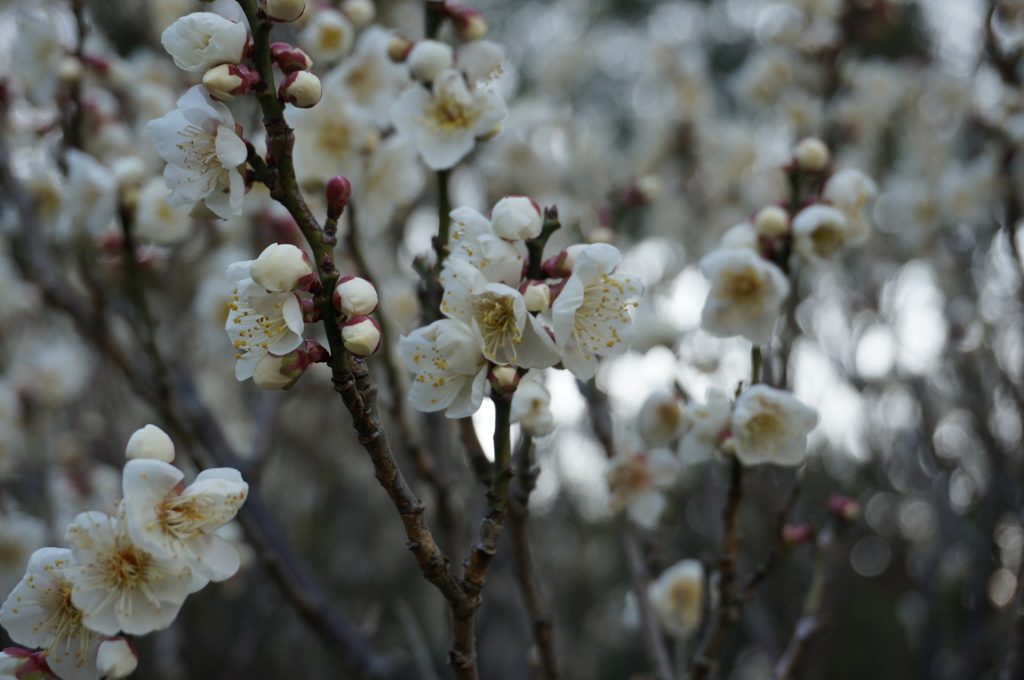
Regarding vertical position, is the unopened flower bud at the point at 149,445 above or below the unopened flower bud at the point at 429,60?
below

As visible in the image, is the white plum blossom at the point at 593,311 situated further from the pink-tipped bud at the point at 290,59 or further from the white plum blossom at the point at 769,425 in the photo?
the pink-tipped bud at the point at 290,59

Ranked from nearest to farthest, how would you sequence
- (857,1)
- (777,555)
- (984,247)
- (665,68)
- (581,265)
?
(581,265)
(777,555)
(857,1)
(984,247)
(665,68)

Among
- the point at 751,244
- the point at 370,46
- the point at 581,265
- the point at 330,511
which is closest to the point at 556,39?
the point at 330,511

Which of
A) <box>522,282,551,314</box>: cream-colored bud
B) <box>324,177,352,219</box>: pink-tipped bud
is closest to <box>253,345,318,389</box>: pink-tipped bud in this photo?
<box>324,177,352,219</box>: pink-tipped bud

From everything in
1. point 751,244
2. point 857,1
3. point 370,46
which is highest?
point 857,1

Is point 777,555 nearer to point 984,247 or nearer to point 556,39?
point 984,247

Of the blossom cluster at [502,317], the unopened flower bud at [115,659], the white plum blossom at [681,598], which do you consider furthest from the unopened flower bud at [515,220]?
the white plum blossom at [681,598]

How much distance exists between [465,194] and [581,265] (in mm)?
3026

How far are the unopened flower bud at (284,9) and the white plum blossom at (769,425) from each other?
997mm

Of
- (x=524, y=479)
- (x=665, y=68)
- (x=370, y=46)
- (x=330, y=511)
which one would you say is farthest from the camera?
(x=330, y=511)

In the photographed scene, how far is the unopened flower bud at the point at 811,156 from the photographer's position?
1728mm

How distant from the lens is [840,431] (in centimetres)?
423

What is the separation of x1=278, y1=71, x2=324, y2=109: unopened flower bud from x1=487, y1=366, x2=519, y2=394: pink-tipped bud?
0.46 meters

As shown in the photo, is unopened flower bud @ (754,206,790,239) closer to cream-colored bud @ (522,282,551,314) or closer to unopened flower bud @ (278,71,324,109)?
cream-colored bud @ (522,282,551,314)
